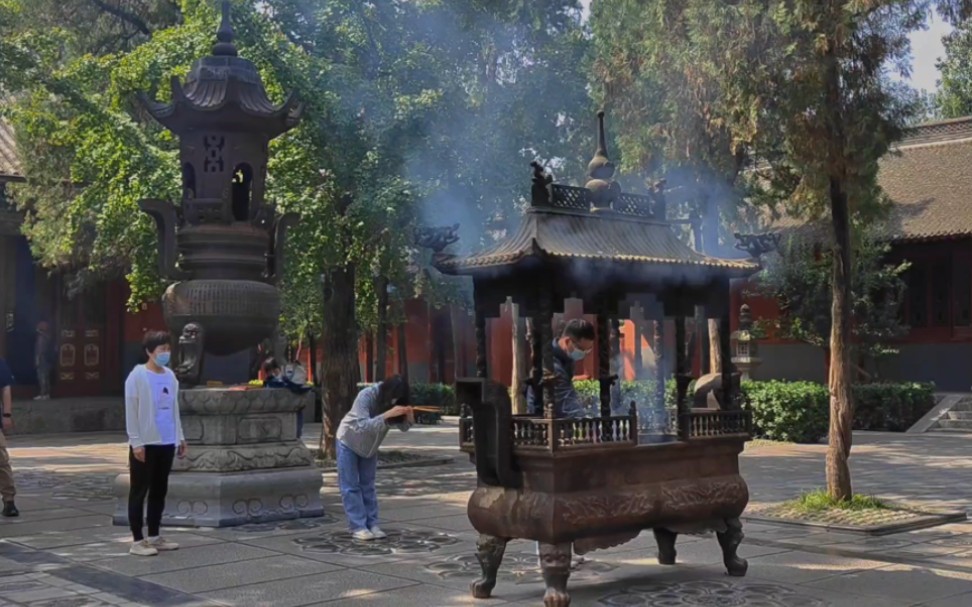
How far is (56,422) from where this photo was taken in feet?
77.4

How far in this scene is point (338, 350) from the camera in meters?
16.7

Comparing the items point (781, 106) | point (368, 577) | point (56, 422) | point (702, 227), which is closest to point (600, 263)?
point (368, 577)

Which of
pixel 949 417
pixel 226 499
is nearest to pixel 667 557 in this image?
pixel 226 499

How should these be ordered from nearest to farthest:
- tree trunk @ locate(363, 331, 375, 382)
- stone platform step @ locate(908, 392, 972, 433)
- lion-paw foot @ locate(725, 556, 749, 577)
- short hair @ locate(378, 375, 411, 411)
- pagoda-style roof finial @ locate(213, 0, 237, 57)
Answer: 1. lion-paw foot @ locate(725, 556, 749, 577)
2. short hair @ locate(378, 375, 411, 411)
3. pagoda-style roof finial @ locate(213, 0, 237, 57)
4. stone platform step @ locate(908, 392, 972, 433)
5. tree trunk @ locate(363, 331, 375, 382)

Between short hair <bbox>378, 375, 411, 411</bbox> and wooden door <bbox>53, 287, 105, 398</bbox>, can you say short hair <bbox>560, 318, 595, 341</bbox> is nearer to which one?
short hair <bbox>378, 375, 411, 411</bbox>

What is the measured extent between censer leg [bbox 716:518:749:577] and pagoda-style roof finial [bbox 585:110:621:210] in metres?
2.47

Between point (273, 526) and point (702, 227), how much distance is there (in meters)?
12.4

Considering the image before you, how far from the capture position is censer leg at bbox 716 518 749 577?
25.3ft

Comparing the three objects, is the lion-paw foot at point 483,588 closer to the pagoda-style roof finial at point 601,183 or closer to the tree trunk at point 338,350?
the pagoda-style roof finial at point 601,183

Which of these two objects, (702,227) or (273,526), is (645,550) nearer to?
(273,526)

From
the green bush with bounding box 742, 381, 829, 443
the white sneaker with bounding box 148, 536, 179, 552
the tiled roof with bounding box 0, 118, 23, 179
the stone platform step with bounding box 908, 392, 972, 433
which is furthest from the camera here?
the stone platform step with bounding box 908, 392, 972, 433

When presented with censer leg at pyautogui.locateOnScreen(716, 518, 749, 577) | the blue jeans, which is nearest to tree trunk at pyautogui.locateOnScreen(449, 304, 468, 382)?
the blue jeans

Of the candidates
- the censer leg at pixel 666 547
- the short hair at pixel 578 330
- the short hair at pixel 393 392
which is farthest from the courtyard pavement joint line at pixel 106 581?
the censer leg at pixel 666 547

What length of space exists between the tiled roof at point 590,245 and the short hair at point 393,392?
1.91 metres
